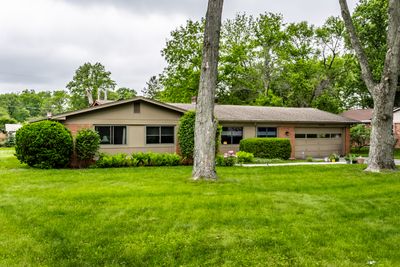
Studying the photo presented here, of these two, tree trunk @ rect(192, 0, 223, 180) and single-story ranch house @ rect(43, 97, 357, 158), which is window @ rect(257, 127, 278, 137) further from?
tree trunk @ rect(192, 0, 223, 180)

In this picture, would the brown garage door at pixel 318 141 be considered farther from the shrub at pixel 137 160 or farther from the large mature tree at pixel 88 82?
the large mature tree at pixel 88 82

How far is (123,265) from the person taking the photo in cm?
488

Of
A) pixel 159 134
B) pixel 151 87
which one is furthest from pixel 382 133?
pixel 151 87

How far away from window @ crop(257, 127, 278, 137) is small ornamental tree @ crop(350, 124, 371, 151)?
884 cm

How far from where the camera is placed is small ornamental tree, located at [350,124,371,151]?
92.1 feet

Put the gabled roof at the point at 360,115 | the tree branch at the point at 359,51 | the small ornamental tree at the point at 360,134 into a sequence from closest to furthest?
the tree branch at the point at 359,51, the small ornamental tree at the point at 360,134, the gabled roof at the point at 360,115

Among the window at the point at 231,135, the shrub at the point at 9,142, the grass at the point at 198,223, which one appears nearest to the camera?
the grass at the point at 198,223

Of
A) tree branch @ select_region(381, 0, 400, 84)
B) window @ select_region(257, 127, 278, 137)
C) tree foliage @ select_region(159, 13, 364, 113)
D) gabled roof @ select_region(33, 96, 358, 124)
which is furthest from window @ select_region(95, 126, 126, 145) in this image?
tree foliage @ select_region(159, 13, 364, 113)

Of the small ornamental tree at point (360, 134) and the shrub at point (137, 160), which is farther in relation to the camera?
the small ornamental tree at point (360, 134)

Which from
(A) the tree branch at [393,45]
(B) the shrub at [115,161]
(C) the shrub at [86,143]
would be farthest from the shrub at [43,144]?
(A) the tree branch at [393,45]

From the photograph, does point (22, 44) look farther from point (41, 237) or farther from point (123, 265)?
point (123, 265)

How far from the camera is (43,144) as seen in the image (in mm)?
14898

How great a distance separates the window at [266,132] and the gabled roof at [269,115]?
0.73 meters

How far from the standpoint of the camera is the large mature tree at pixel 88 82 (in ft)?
216
